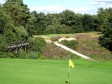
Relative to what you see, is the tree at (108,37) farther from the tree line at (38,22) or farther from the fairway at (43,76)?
the fairway at (43,76)

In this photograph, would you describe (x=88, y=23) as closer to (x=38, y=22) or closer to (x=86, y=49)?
(x=38, y=22)

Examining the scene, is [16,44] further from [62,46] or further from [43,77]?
[43,77]

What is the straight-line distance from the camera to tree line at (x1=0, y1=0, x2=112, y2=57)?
1844 inches

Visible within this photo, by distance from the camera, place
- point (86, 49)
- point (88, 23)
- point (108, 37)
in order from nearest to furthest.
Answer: point (108, 37), point (86, 49), point (88, 23)

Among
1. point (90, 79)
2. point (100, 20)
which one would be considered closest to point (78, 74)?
point (90, 79)

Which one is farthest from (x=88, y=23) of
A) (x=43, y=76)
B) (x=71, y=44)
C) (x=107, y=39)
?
(x=43, y=76)

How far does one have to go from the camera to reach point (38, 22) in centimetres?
9900

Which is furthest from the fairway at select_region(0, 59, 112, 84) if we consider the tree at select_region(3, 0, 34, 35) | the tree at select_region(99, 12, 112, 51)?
the tree at select_region(99, 12, 112, 51)

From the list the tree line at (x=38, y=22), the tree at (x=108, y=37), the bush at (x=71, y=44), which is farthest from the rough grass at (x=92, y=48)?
the tree line at (x=38, y=22)

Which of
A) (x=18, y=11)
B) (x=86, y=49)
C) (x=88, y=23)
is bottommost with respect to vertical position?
(x=86, y=49)

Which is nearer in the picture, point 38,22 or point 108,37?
point 108,37

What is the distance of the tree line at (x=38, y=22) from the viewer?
46.8 meters

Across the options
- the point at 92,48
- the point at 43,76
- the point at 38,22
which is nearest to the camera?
the point at 43,76

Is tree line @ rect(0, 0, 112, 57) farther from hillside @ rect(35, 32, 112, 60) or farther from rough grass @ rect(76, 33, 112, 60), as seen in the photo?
hillside @ rect(35, 32, 112, 60)
